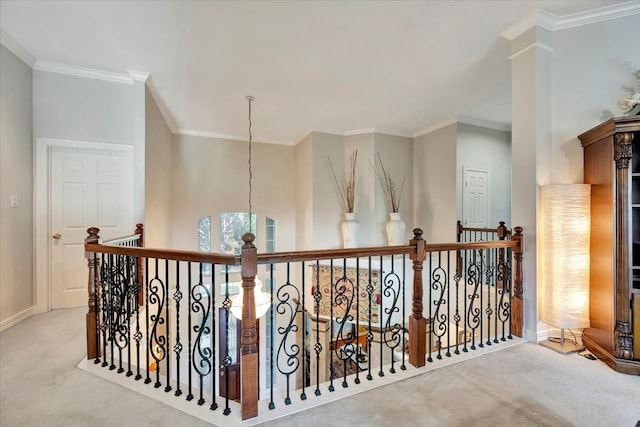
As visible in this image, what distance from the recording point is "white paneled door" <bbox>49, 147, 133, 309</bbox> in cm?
338

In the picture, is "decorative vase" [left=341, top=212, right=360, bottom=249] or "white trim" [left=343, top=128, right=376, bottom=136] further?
"white trim" [left=343, top=128, right=376, bottom=136]

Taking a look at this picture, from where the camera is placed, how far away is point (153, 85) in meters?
3.86

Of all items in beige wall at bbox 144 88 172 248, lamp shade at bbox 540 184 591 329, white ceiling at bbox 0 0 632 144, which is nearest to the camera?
lamp shade at bbox 540 184 591 329

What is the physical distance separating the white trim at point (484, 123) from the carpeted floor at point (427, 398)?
155 inches

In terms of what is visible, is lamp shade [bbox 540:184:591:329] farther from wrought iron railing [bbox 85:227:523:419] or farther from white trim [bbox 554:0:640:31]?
white trim [bbox 554:0:640:31]

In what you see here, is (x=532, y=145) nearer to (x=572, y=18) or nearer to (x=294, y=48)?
(x=572, y=18)

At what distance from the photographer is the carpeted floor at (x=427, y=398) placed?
163 cm

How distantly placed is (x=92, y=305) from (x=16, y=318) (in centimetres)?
148

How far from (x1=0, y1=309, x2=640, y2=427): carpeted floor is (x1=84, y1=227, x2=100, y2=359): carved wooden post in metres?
0.15

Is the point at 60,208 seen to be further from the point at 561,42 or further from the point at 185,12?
the point at 561,42

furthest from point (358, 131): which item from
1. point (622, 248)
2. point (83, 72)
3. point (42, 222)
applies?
point (42, 222)

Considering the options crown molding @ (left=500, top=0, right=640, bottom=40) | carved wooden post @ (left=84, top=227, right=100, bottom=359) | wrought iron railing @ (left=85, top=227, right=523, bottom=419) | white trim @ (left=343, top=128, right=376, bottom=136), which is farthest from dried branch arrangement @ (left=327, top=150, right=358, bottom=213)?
carved wooden post @ (left=84, top=227, right=100, bottom=359)

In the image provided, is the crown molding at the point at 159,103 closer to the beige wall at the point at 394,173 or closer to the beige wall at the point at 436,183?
the beige wall at the point at 394,173

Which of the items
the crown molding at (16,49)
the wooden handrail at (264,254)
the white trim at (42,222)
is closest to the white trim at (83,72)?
the crown molding at (16,49)
